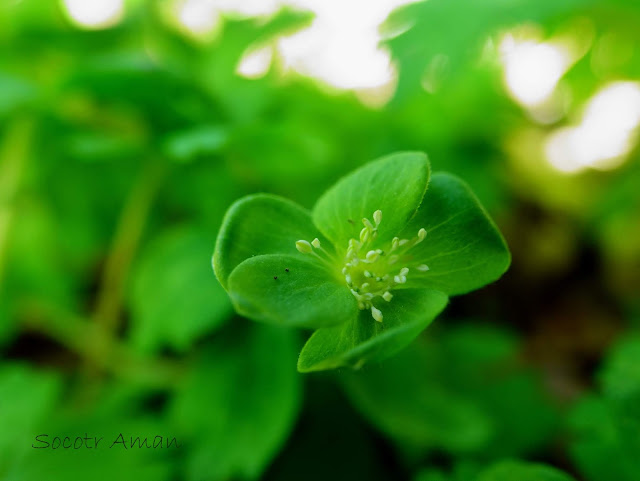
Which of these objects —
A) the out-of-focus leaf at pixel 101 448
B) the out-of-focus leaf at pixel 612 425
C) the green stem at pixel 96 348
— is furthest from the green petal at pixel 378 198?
the green stem at pixel 96 348

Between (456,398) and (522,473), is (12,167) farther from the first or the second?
(522,473)

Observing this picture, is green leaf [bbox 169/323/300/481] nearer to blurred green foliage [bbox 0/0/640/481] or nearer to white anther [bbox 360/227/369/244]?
blurred green foliage [bbox 0/0/640/481]

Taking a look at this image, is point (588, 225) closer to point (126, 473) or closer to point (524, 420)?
point (524, 420)

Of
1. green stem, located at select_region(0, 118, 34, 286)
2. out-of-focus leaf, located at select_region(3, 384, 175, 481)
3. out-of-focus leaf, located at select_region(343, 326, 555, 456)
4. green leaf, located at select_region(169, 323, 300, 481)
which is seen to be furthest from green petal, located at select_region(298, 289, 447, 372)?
green stem, located at select_region(0, 118, 34, 286)

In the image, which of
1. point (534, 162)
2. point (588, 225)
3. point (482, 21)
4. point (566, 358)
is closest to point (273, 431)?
point (566, 358)

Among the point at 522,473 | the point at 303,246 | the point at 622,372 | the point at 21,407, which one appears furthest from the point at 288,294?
the point at 21,407

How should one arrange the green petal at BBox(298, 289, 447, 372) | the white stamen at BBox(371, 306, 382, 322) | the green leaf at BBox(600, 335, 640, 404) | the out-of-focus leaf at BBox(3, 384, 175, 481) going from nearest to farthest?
the green petal at BBox(298, 289, 447, 372) < the white stamen at BBox(371, 306, 382, 322) < the green leaf at BBox(600, 335, 640, 404) < the out-of-focus leaf at BBox(3, 384, 175, 481)
